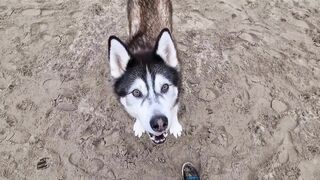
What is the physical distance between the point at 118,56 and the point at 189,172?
1461 mm

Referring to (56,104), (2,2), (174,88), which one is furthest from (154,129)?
(2,2)

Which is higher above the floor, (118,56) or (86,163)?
(118,56)

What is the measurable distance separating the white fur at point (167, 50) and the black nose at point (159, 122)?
2.08 feet

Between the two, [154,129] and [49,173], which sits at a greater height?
[154,129]

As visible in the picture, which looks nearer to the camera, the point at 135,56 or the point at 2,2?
the point at 135,56

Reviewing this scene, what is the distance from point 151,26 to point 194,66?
849 millimetres

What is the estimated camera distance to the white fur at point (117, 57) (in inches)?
147

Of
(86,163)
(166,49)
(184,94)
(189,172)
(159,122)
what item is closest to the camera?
(159,122)

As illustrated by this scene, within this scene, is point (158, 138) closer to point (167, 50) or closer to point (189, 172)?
point (189, 172)

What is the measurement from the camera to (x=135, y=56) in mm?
3947

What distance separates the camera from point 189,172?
424 cm

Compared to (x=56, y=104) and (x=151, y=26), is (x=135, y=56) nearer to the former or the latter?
(x=151, y=26)

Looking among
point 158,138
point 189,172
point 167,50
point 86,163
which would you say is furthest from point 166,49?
point 86,163

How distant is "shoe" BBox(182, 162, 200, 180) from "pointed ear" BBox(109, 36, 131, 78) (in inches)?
48.8
